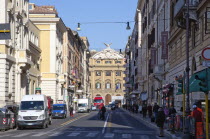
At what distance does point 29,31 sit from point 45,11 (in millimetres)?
15293

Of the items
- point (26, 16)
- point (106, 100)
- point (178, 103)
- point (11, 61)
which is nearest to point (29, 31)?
point (26, 16)

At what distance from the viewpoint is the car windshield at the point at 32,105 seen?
110 feet

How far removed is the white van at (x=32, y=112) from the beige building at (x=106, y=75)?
138 meters

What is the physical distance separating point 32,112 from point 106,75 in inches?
5596

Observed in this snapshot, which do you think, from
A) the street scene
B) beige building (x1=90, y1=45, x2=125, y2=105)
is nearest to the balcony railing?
the street scene

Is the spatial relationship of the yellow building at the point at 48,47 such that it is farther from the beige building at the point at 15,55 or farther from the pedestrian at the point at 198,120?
the pedestrian at the point at 198,120

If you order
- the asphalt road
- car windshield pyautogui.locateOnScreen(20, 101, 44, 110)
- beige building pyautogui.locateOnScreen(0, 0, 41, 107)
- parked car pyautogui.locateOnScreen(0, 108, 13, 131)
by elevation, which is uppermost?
beige building pyautogui.locateOnScreen(0, 0, 41, 107)

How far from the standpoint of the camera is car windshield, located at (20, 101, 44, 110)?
33.7 metres

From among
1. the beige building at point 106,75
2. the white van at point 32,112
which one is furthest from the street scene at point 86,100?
the beige building at point 106,75

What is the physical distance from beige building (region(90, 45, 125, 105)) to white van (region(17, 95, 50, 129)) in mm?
138208

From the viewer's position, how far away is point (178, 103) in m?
39.8

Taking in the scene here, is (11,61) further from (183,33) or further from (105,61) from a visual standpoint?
(105,61)

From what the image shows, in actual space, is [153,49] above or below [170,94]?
above

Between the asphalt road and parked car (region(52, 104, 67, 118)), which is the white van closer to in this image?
the asphalt road
